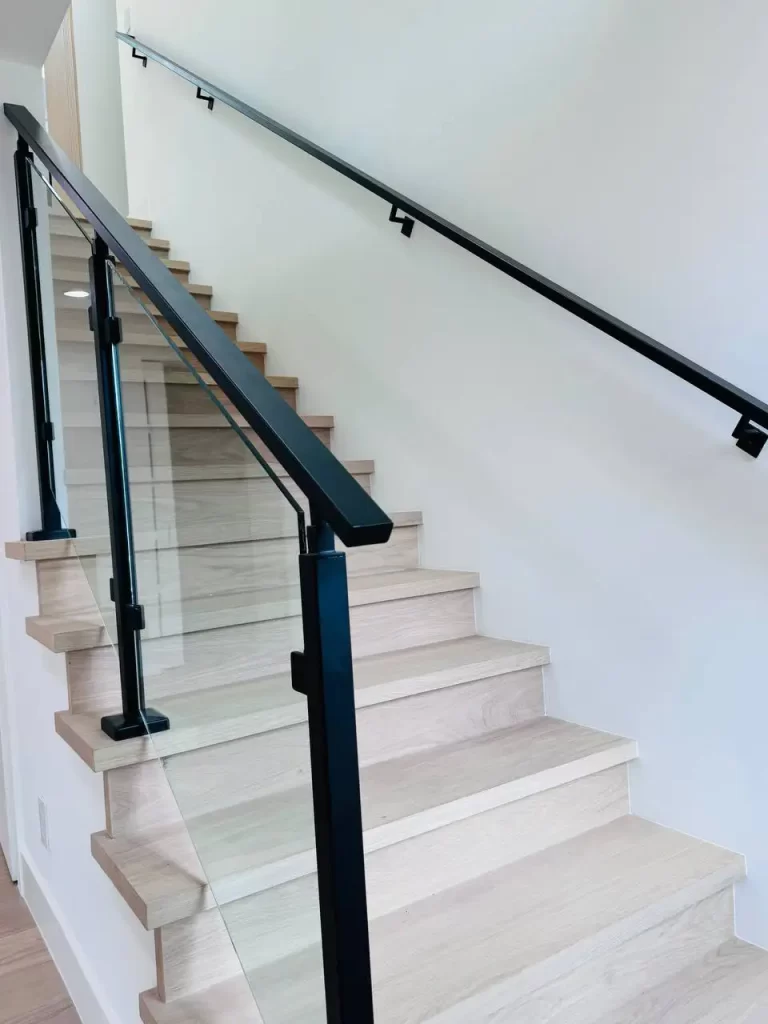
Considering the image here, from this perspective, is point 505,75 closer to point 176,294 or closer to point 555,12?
point 555,12

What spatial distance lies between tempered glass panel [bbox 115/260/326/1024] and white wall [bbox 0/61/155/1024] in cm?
40

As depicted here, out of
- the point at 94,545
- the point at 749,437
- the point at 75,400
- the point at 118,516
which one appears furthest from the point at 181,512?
the point at 749,437

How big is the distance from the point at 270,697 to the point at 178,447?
453mm

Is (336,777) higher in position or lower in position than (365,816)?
higher

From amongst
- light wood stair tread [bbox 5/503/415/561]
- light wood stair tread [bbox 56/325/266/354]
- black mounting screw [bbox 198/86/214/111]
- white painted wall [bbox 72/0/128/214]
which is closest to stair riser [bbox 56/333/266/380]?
light wood stair tread [bbox 56/325/266/354]

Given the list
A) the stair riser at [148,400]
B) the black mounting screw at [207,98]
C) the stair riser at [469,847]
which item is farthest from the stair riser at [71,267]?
the black mounting screw at [207,98]

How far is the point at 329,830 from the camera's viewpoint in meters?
0.81

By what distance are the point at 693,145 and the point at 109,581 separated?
1.47 m

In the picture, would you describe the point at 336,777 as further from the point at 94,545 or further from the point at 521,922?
the point at 94,545

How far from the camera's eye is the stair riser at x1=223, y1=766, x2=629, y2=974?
111 cm

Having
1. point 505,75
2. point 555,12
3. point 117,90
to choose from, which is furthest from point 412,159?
point 117,90

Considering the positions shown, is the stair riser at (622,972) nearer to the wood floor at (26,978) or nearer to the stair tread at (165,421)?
the stair tread at (165,421)

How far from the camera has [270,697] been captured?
988 mm

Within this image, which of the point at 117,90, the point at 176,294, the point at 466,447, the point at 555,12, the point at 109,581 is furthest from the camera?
the point at 117,90
